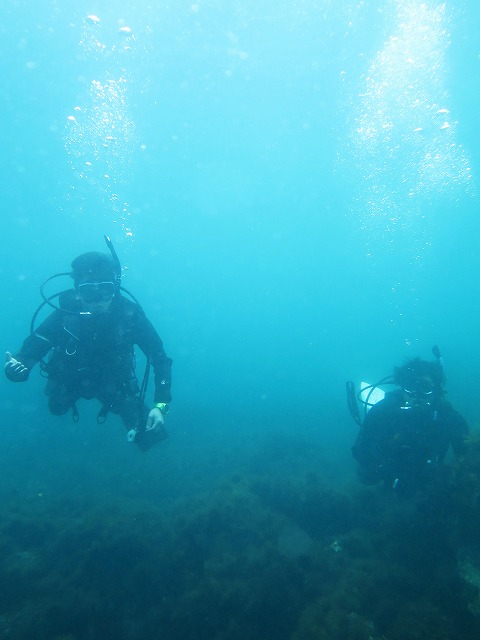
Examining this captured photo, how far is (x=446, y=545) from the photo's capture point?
17.9 ft

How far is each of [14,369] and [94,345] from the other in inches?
41.7

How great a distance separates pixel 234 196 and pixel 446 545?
62.7 metres

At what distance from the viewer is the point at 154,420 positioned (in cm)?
474

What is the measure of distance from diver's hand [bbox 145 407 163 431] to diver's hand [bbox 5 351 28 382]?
1.89 m

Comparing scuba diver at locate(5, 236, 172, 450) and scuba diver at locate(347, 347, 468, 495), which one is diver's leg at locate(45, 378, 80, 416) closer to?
scuba diver at locate(5, 236, 172, 450)

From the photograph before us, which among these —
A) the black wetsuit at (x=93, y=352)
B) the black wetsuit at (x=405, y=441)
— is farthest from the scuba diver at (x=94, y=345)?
the black wetsuit at (x=405, y=441)

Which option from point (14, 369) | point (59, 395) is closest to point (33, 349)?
point (14, 369)

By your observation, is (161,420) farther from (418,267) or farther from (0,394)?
(418,267)

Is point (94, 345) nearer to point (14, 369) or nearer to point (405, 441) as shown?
point (14, 369)

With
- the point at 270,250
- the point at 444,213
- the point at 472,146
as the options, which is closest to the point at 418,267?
the point at 270,250

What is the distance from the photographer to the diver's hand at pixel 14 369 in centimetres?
476

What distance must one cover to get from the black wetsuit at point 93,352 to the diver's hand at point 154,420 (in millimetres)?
352

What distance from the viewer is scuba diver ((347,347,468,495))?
5723mm

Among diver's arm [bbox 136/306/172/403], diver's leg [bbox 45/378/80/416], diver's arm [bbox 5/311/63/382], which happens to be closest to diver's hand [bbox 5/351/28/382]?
diver's arm [bbox 5/311/63/382]
